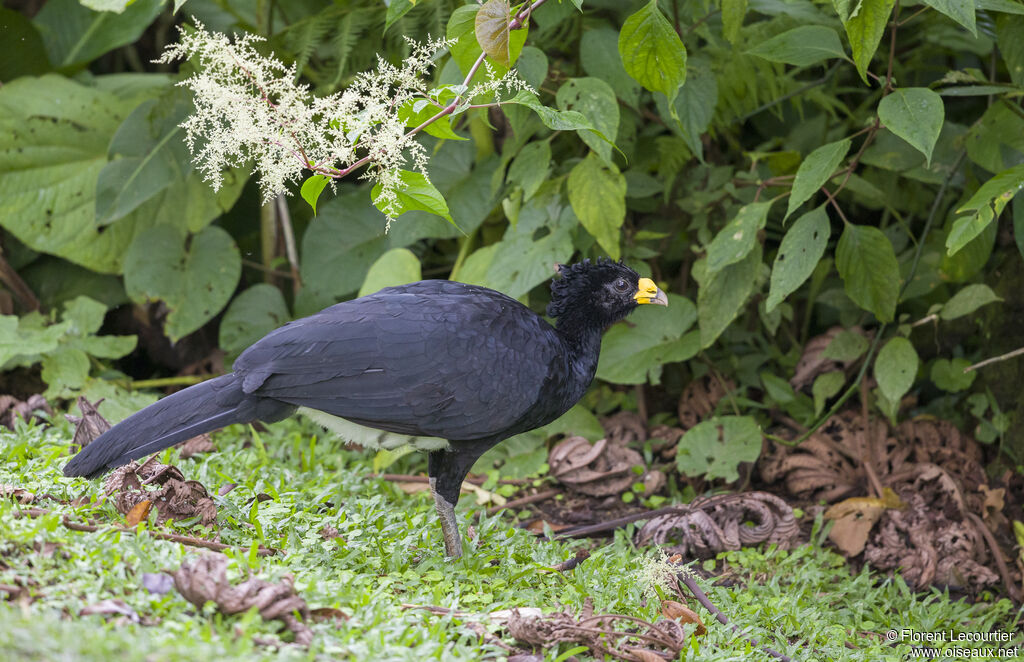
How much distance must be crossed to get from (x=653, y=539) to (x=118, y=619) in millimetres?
2235

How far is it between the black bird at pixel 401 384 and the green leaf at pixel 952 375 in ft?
6.66

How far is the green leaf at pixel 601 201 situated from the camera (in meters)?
3.91

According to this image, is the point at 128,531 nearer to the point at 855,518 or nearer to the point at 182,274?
the point at 182,274

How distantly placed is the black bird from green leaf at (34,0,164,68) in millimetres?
3321

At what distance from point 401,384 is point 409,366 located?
63 mm

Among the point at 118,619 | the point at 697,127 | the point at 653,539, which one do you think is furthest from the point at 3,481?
the point at 697,127

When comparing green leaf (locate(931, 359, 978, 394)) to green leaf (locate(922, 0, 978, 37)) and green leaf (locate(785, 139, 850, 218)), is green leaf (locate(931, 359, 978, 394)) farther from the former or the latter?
green leaf (locate(922, 0, 978, 37))

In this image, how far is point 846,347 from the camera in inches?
175

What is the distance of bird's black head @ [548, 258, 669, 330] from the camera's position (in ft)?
11.7

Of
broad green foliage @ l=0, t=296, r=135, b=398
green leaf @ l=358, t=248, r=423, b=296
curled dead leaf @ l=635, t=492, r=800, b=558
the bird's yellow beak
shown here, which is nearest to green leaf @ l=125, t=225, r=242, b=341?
broad green foliage @ l=0, t=296, r=135, b=398

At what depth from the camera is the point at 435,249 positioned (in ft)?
18.6

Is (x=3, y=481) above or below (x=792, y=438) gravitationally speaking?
above

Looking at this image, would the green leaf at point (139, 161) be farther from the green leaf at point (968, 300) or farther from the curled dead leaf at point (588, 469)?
the green leaf at point (968, 300)

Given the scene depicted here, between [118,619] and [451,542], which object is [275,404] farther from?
[118,619]
